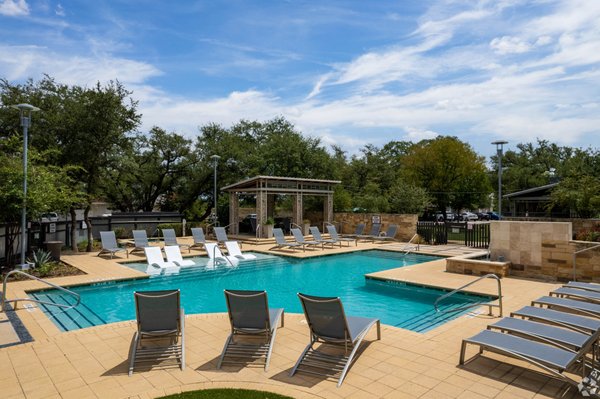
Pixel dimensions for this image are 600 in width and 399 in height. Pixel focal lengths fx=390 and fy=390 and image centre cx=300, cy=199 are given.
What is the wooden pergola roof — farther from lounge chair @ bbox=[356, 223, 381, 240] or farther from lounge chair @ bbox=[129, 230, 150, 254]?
lounge chair @ bbox=[129, 230, 150, 254]

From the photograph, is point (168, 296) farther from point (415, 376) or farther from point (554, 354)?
point (554, 354)

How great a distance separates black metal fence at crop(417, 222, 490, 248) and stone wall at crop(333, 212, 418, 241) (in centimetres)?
43

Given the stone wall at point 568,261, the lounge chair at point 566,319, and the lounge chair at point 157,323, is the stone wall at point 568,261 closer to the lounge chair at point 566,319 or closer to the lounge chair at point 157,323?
the lounge chair at point 566,319

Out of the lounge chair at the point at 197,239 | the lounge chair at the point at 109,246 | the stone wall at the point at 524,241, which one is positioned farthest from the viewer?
the lounge chair at the point at 197,239

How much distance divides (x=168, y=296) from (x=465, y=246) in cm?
1604

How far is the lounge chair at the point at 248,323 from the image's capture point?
510 centimetres

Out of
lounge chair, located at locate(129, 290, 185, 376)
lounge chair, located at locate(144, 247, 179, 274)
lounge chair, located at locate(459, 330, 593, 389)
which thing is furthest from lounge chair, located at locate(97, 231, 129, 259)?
lounge chair, located at locate(459, 330, 593, 389)

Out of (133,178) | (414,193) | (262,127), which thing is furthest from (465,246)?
(262,127)

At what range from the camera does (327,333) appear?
4.91 meters

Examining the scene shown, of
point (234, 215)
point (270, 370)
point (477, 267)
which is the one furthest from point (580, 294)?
point (234, 215)

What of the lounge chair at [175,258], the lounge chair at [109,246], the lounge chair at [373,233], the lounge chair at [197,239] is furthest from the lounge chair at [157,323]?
the lounge chair at [373,233]

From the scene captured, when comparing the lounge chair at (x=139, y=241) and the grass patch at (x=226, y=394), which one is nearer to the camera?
the grass patch at (x=226, y=394)

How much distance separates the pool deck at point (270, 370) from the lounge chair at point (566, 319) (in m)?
0.88

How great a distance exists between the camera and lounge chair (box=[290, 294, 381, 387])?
15.3 ft
